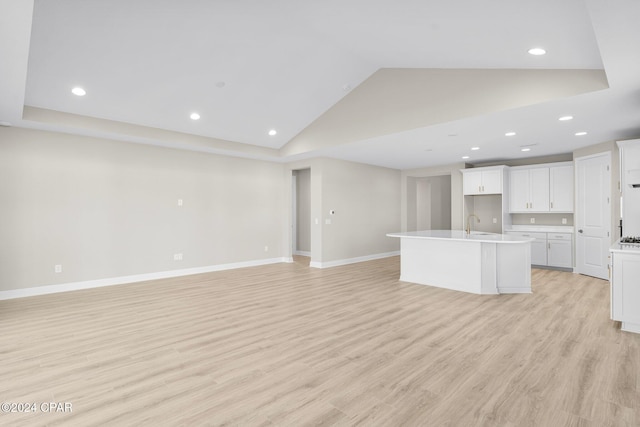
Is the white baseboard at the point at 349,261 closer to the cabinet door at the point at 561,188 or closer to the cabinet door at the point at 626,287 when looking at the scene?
the cabinet door at the point at 561,188

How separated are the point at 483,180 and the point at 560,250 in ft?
6.97

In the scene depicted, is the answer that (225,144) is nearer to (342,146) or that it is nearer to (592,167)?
(342,146)

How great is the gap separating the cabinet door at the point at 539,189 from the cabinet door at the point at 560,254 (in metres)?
0.75

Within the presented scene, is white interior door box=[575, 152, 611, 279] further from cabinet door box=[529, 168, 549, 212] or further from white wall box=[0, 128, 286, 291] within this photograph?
white wall box=[0, 128, 286, 291]

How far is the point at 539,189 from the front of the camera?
23.1 ft

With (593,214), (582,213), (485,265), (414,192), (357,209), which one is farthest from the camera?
(414,192)

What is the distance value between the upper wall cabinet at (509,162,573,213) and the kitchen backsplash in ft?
1.19

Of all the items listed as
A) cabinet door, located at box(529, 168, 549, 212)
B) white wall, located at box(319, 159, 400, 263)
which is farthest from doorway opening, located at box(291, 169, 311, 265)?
cabinet door, located at box(529, 168, 549, 212)

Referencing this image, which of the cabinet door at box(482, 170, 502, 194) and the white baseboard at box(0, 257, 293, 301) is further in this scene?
the cabinet door at box(482, 170, 502, 194)

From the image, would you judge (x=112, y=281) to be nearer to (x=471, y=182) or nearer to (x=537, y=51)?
(x=537, y=51)

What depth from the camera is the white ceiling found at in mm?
2881

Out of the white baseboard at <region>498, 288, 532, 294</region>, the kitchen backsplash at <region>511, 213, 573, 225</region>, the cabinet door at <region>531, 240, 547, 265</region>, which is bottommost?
the white baseboard at <region>498, 288, 532, 294</region>

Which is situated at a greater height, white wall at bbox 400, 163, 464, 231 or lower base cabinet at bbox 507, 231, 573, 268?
white wall at bbox 400, 163, 464, 231

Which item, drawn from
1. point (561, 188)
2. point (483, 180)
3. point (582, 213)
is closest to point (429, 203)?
point (483, 180)
